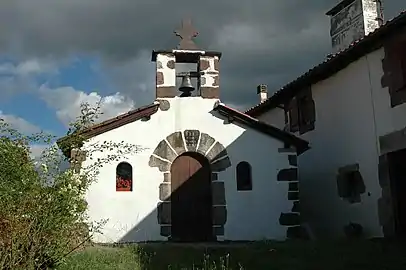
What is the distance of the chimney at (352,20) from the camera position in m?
15.8

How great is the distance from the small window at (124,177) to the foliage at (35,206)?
529 centimetres

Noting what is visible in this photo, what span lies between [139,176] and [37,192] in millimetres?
6102

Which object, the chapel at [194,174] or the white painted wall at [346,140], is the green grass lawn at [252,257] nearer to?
the chapel at [194,174]

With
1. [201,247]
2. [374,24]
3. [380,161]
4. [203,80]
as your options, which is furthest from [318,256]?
[374,24]

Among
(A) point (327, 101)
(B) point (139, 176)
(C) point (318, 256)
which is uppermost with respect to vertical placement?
(A) point (327, 101)

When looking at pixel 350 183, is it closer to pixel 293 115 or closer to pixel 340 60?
pixel 340 60

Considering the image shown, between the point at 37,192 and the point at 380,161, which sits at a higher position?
the point at 380,161

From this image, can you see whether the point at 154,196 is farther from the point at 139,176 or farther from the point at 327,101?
the point at 327,101

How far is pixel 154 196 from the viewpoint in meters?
12.2

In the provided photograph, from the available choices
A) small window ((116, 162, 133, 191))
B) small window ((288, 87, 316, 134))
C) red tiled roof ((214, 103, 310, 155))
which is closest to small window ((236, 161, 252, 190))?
red tiled roof ((214, 103, 310, 155))

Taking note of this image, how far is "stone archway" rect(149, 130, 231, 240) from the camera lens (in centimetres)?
1214

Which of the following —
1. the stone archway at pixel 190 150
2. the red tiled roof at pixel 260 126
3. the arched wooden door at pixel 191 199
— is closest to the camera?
the stone archway at pixel 190 150

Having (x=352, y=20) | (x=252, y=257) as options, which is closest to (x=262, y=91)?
(x=352, y=20)

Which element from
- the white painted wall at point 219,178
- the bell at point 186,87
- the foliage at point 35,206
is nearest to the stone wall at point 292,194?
the white painted wall at point 219,178
